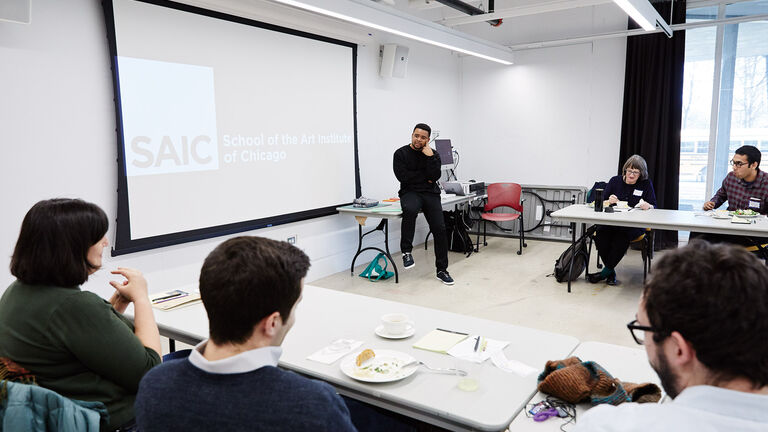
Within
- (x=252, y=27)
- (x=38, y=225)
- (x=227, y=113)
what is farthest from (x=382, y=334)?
(x=252, y=27)

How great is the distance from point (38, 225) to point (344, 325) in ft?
3.40

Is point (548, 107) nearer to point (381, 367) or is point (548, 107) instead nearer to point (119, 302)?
point (381, 367)

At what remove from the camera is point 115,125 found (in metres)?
3.45

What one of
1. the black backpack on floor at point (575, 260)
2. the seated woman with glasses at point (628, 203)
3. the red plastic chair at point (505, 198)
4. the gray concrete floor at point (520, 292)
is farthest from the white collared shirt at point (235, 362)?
the red plastic chair at point (505, 198)

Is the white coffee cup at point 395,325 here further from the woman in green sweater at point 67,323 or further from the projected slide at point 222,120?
the projected slide at point 222,120

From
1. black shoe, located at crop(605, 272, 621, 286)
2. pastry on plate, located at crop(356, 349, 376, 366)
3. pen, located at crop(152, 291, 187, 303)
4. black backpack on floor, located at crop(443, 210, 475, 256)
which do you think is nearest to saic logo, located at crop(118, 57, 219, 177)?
pen, located at crop(152, 291, 187, 303)

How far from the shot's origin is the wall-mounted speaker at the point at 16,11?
2695mm

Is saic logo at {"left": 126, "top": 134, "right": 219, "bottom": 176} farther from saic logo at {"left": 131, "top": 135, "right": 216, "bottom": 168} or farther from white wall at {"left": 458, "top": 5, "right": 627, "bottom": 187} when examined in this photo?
white wall at {"left": 458, "top": 5, "right": 627, "bottom": 187}

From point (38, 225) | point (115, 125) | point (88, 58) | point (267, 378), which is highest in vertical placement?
point (88, 58)

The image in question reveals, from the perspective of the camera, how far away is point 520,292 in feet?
15.3

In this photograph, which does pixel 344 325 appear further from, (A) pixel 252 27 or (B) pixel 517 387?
(A) pixel 252 27

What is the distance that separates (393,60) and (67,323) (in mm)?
4927

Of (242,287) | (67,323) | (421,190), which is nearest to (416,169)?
(421,190)

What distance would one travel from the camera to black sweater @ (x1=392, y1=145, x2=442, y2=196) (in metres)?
5.15
